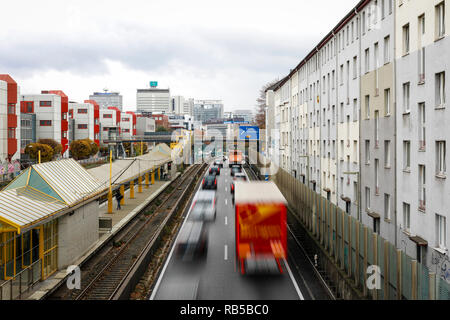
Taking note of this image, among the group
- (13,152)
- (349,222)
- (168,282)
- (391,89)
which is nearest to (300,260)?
(349,222)

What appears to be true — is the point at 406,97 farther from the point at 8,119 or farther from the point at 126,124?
the point at 126,124

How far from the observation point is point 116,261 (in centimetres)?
1880

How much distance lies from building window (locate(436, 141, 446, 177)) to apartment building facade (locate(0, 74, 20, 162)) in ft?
151

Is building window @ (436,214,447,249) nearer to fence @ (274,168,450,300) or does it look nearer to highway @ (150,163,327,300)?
fence @ (274,168,450,300)

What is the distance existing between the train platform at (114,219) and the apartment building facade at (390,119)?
12982 millimetres

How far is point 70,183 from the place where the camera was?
18.9 m

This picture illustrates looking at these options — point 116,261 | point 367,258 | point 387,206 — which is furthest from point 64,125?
point 367,258

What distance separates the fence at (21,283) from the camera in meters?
12.3

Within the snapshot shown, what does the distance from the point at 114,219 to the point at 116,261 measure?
980cm

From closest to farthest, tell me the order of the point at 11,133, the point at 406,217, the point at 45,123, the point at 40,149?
1. the point at 406,217
2. the point at 11,133
3. the point at 40,149
4. the point at 45,123

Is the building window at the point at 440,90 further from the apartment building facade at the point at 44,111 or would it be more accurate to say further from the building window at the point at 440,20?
the apartment building facade at the point at 44,111

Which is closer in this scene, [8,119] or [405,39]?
[405,39]

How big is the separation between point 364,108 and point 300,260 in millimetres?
10438
